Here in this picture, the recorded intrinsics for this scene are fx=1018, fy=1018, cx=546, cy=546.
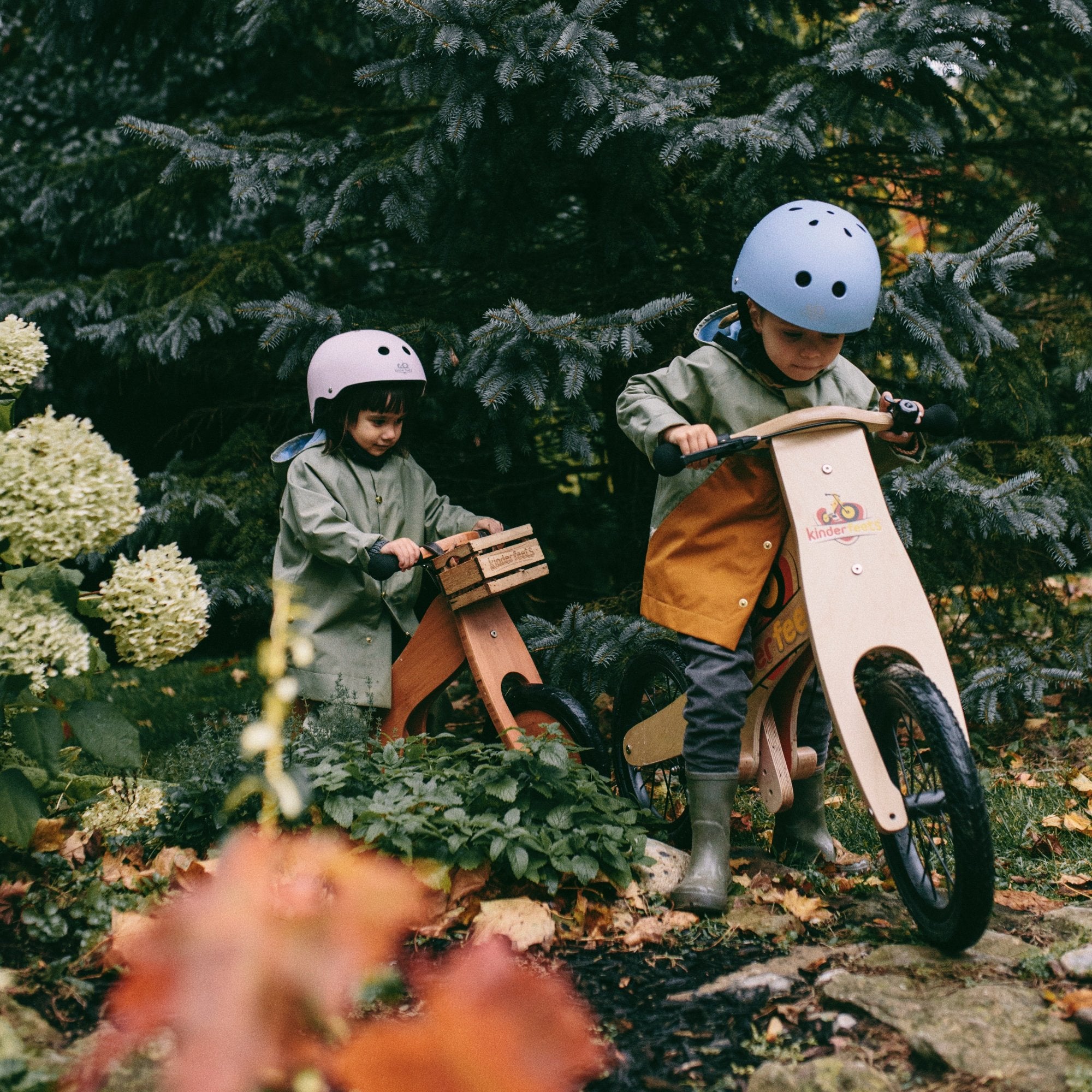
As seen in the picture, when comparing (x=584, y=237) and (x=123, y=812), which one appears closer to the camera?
(x=123, y=812)

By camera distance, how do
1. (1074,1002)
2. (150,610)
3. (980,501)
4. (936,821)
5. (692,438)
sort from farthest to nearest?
1. (980,501)
2. (692,438)
3. (936,821)
4. (150,610)
5. (1074,1002)

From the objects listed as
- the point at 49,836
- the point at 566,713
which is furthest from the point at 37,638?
the point at 566,713

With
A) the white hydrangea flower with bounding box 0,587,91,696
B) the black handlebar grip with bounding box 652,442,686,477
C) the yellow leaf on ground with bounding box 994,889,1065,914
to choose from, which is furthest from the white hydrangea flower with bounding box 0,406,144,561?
the yellow leaf on ground with bounding box 994,889,1065,914

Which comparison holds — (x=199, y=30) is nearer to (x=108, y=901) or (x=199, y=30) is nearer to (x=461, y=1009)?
(x=108, y=901)

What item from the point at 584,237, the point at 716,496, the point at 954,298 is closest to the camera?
the point at 716,496

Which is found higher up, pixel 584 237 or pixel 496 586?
pixel 584 237

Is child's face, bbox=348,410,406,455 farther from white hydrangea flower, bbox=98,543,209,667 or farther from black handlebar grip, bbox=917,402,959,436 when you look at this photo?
black handlebar grip, bbox=917,402,959,436

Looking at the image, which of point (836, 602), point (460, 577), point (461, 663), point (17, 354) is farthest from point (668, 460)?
point (17, 354)

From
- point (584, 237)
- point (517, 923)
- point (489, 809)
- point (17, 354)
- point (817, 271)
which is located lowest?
point (517, 923)

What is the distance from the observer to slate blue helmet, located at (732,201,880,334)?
2.58 metres

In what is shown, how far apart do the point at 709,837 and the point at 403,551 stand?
120 centimetres

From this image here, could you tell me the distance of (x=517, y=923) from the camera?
8.13 feet

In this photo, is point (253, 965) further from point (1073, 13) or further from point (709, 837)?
point (1073, 13)

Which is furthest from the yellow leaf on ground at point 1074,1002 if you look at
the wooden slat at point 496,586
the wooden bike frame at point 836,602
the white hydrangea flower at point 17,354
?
the white hydrangea flower at point 17,354
